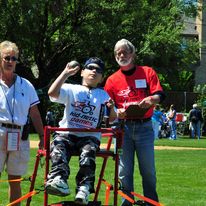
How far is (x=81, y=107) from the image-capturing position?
6.38 meters

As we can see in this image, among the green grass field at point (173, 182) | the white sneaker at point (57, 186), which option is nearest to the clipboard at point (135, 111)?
the white sneaker at point (57, 186)

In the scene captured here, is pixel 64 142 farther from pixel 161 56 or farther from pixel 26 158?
pixel 161 56

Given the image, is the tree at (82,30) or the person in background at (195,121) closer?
the person in background at (195,121)

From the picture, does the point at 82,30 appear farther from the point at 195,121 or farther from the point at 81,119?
the point at 81,119

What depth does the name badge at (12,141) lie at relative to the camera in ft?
21.4

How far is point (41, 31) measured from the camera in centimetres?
3694

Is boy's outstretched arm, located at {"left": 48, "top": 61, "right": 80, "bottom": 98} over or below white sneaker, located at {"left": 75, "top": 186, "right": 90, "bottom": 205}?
over

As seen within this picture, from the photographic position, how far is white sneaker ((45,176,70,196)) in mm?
5629

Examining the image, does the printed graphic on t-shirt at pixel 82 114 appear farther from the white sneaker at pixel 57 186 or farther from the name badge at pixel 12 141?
the white sneaker at pixel 57 186

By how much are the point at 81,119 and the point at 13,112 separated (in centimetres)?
76

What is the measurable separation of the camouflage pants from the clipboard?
2.37ft

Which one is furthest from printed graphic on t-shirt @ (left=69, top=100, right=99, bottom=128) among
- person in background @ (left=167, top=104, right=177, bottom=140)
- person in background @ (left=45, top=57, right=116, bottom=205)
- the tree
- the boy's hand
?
the tree

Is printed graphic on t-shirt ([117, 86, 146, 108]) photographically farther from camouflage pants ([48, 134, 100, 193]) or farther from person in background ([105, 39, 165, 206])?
camouflage pants ([48, 134, 100, 193])

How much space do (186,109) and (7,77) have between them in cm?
3547
